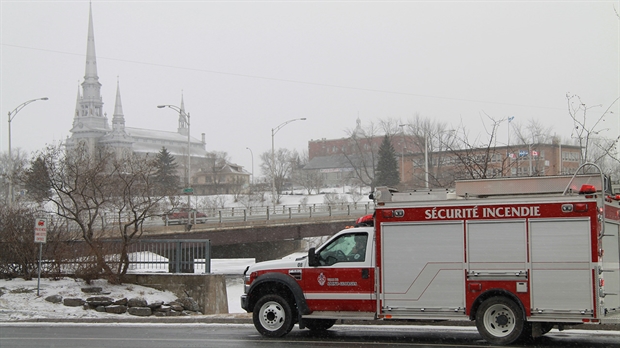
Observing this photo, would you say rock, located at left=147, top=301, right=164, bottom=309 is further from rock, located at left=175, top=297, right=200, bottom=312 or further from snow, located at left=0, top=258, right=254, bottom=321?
rock, located at left=175, top=297, right=200, bottom=312

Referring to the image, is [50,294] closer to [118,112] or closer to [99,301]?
[99,301]

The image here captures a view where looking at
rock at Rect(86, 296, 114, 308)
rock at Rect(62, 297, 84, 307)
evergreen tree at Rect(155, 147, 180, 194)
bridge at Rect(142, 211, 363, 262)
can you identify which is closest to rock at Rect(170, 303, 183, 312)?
rock at Rect(86, 296, 114, 308)

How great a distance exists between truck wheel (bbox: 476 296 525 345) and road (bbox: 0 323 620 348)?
1.04ft

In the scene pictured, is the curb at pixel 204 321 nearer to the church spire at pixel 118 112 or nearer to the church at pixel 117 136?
the church at pixel 117 136

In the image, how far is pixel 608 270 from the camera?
36.1ft

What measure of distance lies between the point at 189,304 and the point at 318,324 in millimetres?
8456

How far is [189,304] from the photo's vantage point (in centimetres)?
2102

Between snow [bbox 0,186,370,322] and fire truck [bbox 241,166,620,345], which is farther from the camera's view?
snow [bbox 0,186,370,322]

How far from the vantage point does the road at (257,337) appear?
1185cm

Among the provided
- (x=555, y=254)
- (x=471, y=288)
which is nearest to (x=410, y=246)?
(x=471, y=288)

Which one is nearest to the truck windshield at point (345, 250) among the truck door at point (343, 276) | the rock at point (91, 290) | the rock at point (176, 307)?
the truck door at point (343, 276)

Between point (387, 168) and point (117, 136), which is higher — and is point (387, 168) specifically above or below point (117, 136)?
below

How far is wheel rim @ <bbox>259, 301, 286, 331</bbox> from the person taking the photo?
42.1 feet

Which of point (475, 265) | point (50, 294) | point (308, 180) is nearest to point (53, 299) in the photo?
point (50, 294)
